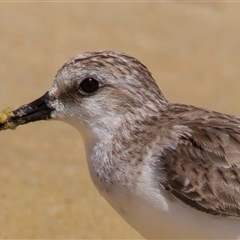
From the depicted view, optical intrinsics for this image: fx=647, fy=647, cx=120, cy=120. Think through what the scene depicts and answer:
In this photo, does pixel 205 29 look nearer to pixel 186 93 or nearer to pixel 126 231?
pixel 186 93

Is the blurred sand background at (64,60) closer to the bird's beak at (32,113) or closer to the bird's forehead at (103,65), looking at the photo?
the bird's beak at (32,113)

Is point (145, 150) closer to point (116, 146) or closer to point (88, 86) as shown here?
point (116, 146)

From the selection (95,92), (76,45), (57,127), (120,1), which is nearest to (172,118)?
(95,92)

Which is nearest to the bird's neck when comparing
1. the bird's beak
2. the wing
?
the wing

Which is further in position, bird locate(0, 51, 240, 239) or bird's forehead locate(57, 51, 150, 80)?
bird's forehead locate(57, 51, 150, 80)

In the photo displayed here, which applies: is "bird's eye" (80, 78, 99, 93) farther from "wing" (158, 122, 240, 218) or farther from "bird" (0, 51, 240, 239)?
"wing" (158, 122, 240, 218)

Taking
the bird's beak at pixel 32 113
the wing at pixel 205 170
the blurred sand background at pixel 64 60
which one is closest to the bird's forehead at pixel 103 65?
the bird's beak at pixel 32 113

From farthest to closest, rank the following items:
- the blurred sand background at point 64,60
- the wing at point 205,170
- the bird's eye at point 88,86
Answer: the blurred sand background at point 64,60, the bird's eye at point 88,86, the wing at point 205,170

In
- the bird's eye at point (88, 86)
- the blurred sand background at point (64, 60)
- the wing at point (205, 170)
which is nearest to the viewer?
the wing at point (205, 170)
